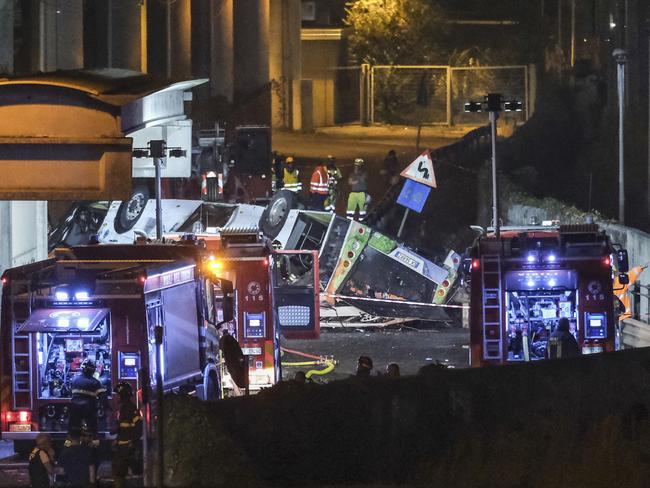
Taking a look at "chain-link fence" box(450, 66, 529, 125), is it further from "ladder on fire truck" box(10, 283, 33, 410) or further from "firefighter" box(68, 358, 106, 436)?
"firefighter" box(68, 358, 106, 436)

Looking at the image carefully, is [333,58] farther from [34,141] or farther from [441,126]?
[34,141]

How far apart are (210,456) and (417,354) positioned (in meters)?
13.9

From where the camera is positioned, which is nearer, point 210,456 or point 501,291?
point 210,456

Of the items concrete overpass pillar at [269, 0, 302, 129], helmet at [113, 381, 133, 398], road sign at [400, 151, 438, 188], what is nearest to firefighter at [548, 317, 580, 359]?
helmet at [113, 381, 133, 398]

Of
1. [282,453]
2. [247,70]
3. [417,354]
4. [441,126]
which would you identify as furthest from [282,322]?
Answer: [441,126]

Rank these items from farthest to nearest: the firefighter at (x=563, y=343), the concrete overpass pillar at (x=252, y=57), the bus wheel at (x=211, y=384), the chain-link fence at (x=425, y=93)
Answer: the chain-link fence at (x=425, y=93)
the concrete overpass pillar at (x=252, y=57)
the firefighter at (x=563, y=343)
the bus wheel at (x=211, y=384)

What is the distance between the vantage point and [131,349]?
1611 centimetres

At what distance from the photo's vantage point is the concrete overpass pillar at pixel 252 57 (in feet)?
169

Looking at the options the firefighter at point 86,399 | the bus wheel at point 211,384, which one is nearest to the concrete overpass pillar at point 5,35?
the bus wheel at point 211,384

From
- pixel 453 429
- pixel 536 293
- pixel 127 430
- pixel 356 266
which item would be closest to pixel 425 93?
pixel 356 266

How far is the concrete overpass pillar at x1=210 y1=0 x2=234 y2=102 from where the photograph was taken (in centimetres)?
5166

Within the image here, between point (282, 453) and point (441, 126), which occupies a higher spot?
point (441, 126)

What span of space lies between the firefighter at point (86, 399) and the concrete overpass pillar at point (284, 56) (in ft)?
141

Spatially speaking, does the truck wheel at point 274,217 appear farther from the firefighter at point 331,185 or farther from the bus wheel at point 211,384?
the bus wheel at point 211,384
